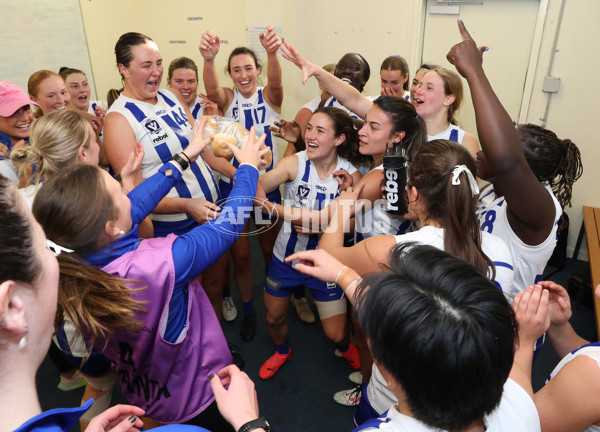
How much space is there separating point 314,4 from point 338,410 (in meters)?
4.18

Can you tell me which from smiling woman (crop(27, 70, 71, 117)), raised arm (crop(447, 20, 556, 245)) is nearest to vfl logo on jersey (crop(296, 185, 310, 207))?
raised arm (crop(447, 20, 556, 245))

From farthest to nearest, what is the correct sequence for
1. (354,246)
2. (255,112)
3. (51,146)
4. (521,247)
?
(255,112), (51,146), (521,247), (354,246)

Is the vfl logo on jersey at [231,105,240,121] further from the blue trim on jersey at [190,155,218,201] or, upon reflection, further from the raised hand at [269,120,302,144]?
the blue trim on jersey at [190,155,218,201]

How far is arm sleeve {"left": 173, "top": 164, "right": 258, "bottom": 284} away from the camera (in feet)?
4.29

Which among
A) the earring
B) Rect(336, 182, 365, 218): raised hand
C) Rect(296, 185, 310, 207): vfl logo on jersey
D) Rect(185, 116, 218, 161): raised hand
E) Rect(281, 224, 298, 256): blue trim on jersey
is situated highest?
the earring

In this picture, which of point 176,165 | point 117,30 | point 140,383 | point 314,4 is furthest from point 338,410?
point 117,30

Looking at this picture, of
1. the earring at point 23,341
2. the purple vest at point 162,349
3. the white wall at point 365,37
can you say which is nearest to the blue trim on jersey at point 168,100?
the purple vest at point 162,349

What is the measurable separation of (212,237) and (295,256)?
307 mm

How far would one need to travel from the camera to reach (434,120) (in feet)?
8.69

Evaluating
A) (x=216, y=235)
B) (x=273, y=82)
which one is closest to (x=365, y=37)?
(x=273, y=82)

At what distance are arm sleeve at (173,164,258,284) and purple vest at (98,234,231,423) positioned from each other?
42 millimetres

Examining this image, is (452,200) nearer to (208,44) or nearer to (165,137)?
(165,137)

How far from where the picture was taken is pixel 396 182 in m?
1.64

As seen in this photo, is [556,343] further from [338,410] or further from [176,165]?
[176,165]
